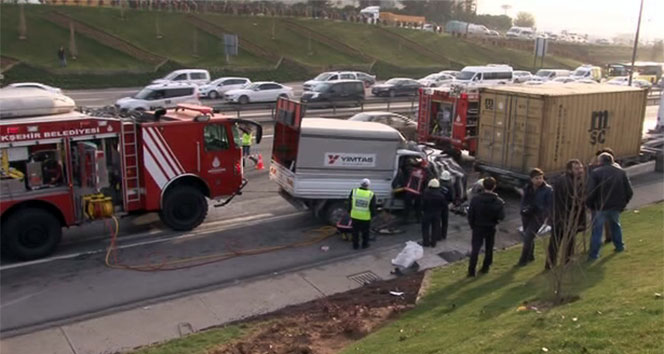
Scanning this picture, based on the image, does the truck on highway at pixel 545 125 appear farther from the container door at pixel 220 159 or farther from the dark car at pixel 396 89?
the dark car at pixel 396 89

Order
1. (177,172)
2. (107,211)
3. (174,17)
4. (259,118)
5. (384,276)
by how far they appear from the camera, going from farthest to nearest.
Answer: (174,17) → (259,118) → (177,172) → (107,211) → (384,276)

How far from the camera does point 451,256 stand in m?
12.7

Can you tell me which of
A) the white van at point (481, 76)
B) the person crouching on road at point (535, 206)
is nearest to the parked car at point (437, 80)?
the white van at point (481, 76)

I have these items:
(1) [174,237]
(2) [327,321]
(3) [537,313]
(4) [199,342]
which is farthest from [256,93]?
(3) [537,313]

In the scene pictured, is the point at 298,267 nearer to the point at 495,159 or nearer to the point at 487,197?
the point at 487,197

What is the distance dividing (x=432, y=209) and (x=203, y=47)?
45519mm

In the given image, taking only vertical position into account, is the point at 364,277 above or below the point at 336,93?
below

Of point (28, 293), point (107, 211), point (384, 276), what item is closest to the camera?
point (28, 293)

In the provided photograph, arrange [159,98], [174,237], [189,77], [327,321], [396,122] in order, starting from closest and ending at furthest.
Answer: [327,321] < [174,237] < [396,122] < [159,98] < [189,77]

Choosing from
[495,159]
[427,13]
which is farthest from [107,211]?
[427,13]

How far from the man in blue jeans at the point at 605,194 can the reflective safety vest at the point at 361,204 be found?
13.3ft

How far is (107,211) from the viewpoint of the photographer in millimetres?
12438

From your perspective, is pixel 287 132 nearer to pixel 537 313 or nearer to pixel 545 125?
pixel 545 125

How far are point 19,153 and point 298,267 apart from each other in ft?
18.0
